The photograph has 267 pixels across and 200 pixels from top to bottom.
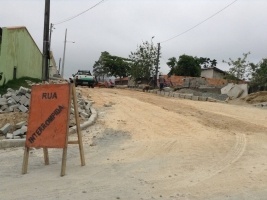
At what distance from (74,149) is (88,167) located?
5.19ft

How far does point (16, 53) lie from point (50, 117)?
506 inches

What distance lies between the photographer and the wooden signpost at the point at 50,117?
6.05 metres

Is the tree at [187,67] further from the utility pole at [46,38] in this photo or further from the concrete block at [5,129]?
the concrete block at [5,129]

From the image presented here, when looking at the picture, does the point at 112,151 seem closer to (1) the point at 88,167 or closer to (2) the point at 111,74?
(1) the point at 88,167

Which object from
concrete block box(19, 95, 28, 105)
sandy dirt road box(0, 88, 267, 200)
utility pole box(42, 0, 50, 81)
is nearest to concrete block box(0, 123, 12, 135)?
sandy dirt road box(0, 88, 267, 200)

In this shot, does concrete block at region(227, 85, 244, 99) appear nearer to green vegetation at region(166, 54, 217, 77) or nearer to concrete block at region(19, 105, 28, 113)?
concrete block at region(19, 105, 28, 113)

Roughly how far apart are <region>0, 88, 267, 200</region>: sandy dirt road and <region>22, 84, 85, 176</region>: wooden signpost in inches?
19.1

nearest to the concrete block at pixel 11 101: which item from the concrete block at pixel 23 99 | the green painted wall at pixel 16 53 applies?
the concrete block at pixel 23 99

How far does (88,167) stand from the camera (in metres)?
6.43

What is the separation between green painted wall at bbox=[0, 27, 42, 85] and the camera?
15.9 metres

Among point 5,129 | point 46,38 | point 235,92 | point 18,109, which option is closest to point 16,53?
point 46,38

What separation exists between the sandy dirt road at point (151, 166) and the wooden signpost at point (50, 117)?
0.49 meters

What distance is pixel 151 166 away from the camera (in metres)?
6.44

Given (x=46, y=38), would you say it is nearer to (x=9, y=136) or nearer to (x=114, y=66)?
(x=9, y=136)
